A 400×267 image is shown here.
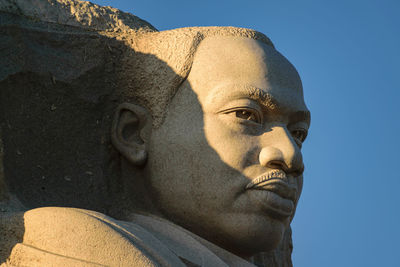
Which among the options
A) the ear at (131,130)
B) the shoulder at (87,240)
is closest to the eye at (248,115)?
the ear at (131,130)

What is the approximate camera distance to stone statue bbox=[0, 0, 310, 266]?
4531 millimetres

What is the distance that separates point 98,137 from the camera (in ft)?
16.0

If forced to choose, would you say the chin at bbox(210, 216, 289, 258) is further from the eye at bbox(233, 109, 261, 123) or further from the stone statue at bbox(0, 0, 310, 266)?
the eye at bbox(233, 109, 261, 123)

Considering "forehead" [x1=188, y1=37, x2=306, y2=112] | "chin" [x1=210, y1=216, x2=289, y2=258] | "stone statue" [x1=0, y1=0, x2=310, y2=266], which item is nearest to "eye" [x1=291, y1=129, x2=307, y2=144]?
"stone statue" [x1=0, y1=0, x2=310, y2=266]

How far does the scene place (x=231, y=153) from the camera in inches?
179

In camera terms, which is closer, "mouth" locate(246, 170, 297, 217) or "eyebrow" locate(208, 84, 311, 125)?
"mouth" locate(246, 170, 297, 217)

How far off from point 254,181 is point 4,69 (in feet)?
5.77

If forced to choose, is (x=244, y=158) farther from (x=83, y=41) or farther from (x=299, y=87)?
(x=83, y=41)

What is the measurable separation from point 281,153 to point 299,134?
1.70ft

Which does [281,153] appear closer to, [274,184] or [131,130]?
[274,184]

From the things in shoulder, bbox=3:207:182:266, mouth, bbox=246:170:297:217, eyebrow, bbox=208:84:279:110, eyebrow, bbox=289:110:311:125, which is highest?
eyebrow, bbox=289:110:311:125

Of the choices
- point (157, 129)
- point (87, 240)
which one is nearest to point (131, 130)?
point (157, 129)

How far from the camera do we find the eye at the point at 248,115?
183 inches

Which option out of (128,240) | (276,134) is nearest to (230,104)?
(276,134)
